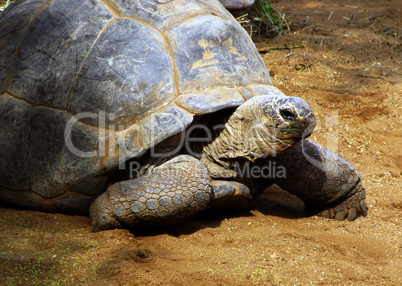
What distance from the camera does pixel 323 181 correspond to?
3.27 meters

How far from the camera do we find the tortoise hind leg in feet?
8.78

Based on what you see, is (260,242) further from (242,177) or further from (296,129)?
(296,129)

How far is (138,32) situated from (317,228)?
6.14 ft

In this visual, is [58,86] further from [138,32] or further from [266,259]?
[266,259]

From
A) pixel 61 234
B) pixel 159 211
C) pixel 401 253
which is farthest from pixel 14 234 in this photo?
pixel 401 253

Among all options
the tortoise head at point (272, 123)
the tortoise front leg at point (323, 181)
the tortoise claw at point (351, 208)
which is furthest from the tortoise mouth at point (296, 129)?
the tortoise claw at point (351, 208)

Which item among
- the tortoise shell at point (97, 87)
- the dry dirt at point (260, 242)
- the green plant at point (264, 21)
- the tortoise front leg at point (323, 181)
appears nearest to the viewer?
the dry dirt at point (260, 242)

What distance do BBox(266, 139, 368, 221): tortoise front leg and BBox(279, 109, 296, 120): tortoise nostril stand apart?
0.53 m

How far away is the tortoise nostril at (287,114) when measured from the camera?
2736mm

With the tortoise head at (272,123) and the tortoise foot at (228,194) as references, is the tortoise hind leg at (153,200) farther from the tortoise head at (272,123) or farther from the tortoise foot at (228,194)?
the tortoise head at (272,123)

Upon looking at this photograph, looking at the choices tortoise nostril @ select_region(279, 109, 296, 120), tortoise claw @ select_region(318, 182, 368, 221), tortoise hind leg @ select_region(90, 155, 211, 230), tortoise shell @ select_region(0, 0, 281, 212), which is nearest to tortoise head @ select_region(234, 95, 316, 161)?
tortoise nostril @ select_region(279, 109, 296, 120)

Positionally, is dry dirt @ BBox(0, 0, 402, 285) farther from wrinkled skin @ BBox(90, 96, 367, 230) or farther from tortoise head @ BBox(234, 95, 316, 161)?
tortoise head @ BBox(234, 95, 316, 161)

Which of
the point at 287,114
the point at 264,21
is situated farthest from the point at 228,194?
the point at 264,21

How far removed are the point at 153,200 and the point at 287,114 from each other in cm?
99
